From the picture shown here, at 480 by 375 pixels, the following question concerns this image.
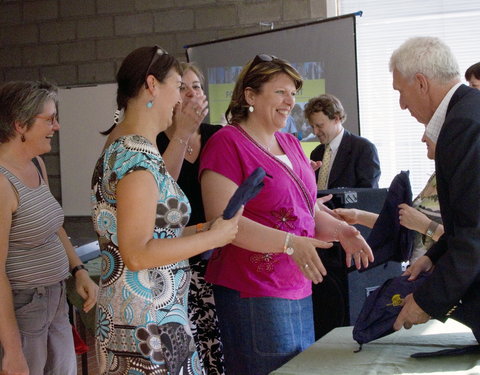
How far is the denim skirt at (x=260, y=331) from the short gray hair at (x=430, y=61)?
2.54ft

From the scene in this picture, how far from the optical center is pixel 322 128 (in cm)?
434

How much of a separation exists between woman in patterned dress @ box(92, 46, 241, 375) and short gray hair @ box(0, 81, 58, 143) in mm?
624

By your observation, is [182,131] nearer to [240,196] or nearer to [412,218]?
[240,196]

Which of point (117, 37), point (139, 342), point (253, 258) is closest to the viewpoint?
point (139, 342)

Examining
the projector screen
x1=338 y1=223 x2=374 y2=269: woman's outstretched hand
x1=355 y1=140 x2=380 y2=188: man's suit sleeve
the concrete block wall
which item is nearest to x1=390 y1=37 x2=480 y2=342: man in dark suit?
x1=338 y1=223 x2=374 y2=269: woman's outstretched hand

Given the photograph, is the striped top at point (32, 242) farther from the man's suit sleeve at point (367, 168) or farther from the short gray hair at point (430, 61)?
the man's suit sleeve at point (367, 168)

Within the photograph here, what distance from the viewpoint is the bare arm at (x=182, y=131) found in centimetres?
233

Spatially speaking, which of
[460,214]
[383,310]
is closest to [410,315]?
[383,310]

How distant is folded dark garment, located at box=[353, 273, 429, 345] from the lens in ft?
5.89

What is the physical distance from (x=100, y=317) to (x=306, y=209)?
2.59 ft

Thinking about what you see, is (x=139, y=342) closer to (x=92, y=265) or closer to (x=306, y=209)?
(x=306, y=209)

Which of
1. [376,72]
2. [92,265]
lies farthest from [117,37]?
[92,265]

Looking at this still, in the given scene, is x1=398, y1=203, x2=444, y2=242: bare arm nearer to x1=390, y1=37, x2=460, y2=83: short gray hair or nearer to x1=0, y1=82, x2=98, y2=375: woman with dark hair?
x1=390, y1=37, x2=460, y2=83: short gray hair

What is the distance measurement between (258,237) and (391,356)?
50 centimetres
